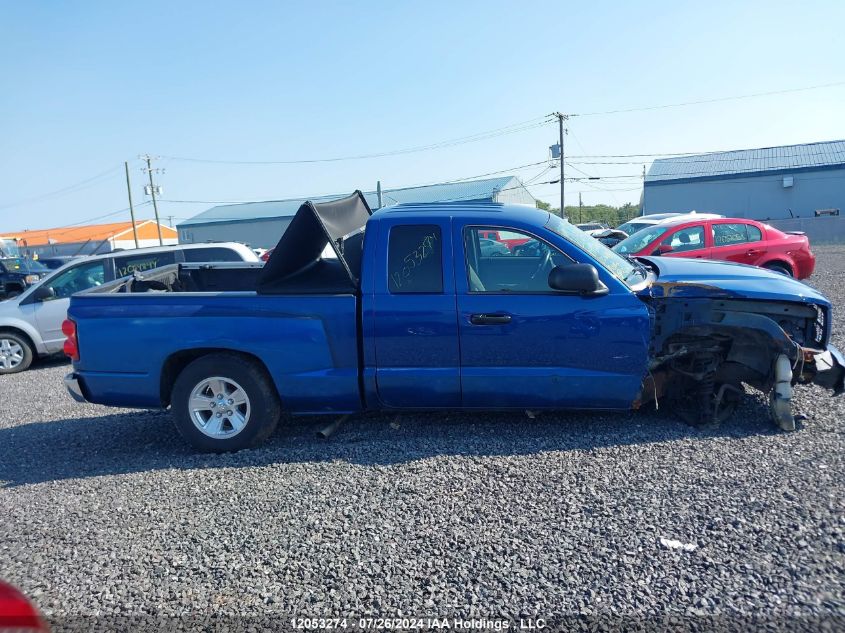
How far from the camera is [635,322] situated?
4.48 meters

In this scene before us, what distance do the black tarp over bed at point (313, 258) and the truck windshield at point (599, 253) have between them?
1.67 metres

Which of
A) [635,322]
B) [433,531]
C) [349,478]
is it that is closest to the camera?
[433,531]

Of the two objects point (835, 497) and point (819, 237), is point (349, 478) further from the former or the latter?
point (819, 237)

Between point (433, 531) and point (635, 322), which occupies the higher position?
point (635, 322)

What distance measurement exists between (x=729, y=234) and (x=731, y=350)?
746cm

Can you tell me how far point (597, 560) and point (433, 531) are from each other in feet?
2.96

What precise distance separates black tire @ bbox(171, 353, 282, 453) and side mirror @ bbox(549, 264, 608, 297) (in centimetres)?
241

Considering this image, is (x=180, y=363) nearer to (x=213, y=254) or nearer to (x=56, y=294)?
(x=213, y=254)

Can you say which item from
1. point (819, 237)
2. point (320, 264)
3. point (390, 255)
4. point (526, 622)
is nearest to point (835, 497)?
point (526, 622)

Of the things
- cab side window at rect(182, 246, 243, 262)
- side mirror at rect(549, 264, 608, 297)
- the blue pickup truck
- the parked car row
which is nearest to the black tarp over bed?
the blue pickup truck

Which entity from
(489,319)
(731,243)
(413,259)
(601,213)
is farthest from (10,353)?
(601,213)

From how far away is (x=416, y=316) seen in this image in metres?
4.59

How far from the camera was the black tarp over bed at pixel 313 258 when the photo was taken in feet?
15.6

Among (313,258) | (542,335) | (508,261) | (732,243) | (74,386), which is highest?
(313,258)
